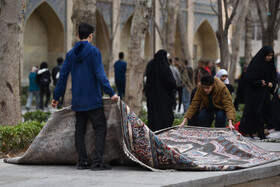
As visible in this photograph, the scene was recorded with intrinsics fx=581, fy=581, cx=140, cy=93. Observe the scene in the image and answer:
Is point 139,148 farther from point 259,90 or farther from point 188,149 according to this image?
point 259,90

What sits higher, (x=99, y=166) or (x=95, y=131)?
(x=95, y=131)

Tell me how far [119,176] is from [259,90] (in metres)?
5.11

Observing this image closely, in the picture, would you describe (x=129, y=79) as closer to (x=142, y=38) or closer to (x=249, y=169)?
(x=142, y=38)

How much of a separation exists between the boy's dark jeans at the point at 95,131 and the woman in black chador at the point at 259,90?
4486 mm

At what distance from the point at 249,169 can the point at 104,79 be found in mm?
1951

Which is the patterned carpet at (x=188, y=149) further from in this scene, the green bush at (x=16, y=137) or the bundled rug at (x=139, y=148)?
the green bush at (x=16, y=137)

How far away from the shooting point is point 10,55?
9.16 metres

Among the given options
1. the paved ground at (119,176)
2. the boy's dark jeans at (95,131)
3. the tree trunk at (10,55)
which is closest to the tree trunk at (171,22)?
the tree trunk at (10,55)

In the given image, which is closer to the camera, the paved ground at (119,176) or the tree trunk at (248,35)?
the paved ground at (119,176)

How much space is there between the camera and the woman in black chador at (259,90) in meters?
10.2

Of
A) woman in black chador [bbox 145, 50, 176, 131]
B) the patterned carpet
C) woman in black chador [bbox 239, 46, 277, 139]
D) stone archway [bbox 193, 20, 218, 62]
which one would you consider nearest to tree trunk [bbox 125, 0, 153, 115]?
woman in black chador [bbox 145, 50, 176, 131]

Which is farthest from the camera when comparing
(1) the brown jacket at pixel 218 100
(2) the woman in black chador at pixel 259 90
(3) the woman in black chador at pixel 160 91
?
(2) the woman in black chador at pixel 259 90

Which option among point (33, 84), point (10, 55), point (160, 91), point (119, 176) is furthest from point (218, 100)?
point (33, 84)

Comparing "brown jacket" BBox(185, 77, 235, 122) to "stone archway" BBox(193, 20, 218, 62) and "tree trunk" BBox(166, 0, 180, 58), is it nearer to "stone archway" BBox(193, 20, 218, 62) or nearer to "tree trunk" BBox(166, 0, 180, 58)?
"tree trunk" BBox(166, 0, 180, 58)
